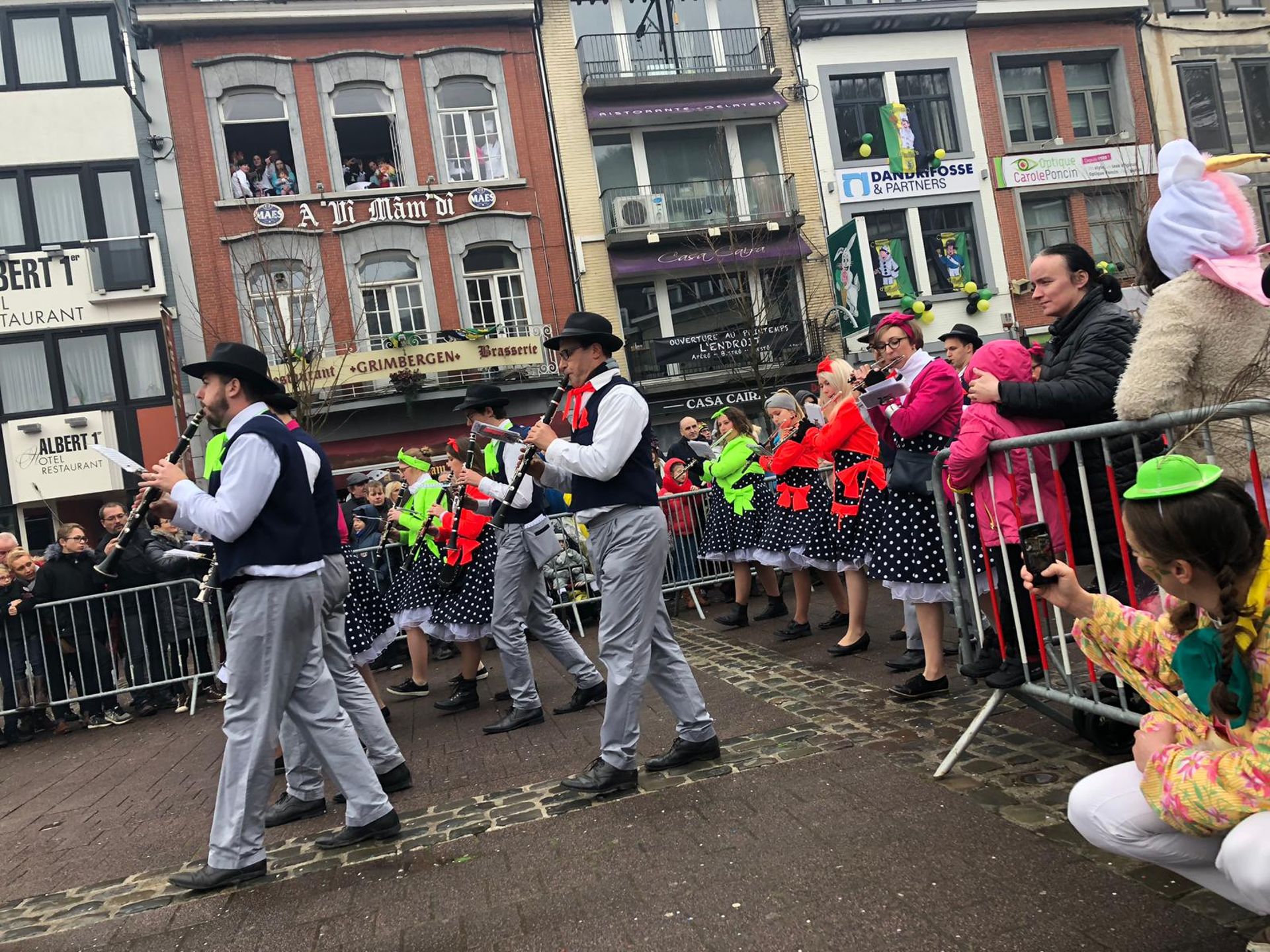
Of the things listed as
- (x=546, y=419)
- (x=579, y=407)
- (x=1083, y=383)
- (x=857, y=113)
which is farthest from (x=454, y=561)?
(x=857, y=113)

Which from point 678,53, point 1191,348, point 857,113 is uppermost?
point 678,53

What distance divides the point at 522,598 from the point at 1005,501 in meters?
3.28

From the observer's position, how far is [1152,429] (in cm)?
292

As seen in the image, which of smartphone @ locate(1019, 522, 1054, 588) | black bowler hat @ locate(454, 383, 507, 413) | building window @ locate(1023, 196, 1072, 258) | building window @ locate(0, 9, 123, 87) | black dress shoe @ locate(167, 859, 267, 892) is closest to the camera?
smartphone @ locate(1019, 522, 1054, 588)

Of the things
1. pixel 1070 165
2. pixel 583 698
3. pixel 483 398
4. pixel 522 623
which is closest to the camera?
pixel 522 623

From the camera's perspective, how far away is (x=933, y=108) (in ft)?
77.8

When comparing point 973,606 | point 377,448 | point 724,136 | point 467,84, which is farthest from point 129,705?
point 724,136

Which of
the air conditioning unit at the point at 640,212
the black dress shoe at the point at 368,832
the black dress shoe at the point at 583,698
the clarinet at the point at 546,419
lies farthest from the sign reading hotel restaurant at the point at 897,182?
the black dress shoe at the point at 368,832

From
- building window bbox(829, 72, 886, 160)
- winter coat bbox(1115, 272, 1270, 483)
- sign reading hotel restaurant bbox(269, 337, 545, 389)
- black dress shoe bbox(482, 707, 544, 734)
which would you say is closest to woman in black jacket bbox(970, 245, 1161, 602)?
winter coat bbox(1115, 272, 1270, 483)

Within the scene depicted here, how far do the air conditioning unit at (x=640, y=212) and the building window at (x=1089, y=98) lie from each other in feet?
35.7

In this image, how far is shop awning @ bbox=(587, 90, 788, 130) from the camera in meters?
22.2

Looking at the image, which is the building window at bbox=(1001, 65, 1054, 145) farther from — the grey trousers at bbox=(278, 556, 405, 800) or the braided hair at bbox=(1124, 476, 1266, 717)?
the braided hair at bbox=(1124, 476, 1266, 717)

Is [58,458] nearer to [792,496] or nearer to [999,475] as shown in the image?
[792,496]

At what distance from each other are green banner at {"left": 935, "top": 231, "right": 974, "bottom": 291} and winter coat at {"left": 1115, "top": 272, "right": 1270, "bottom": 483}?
2171 centimetres
